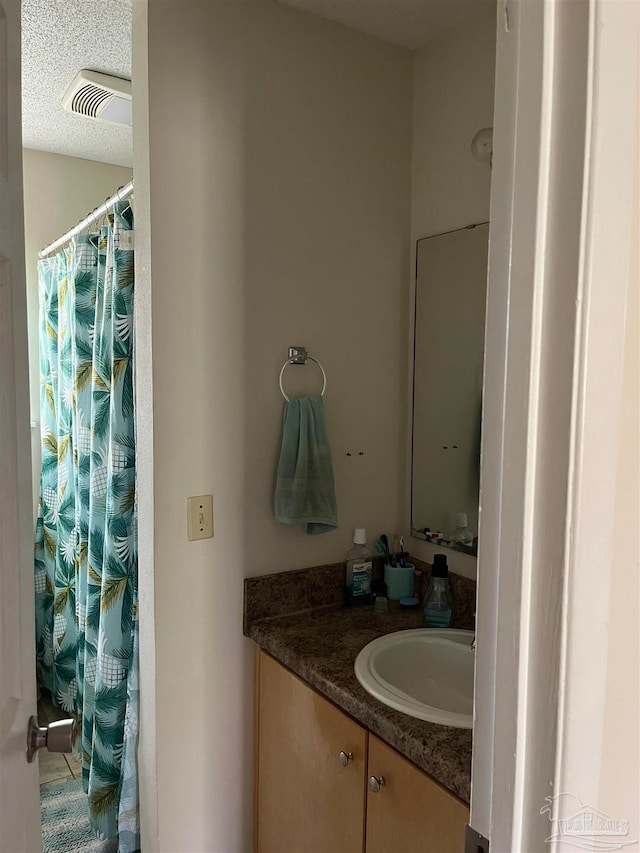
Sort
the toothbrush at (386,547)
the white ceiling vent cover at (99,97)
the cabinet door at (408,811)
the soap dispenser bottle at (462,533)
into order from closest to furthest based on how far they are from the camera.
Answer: the cabinet door at (408,811) → the soap dispenser bottle at (462,533) → the toothbrush at (386,547) → the white ceiling vent cover at (99,97)

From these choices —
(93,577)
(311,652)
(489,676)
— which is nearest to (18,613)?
(489,676)

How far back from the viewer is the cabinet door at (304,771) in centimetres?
133

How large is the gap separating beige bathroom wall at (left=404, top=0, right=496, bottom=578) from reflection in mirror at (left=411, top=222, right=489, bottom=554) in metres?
0.04

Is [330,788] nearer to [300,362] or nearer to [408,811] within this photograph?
[408,811]

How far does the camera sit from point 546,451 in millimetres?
547

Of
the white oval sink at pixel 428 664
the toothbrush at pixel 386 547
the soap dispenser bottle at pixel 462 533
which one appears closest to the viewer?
the white oval sink at pixel 428 664

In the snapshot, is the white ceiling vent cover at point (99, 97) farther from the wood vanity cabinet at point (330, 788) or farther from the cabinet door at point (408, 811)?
the cabinet door at point (408, 811)

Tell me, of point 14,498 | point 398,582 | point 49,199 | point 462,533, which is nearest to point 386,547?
point 398,582

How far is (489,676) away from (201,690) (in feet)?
3.91

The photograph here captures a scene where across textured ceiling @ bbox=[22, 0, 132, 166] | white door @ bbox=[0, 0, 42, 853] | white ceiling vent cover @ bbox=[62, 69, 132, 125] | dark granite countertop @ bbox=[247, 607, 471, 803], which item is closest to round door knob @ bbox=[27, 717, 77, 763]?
white door @ bbox=[0, 0, 42, 853]

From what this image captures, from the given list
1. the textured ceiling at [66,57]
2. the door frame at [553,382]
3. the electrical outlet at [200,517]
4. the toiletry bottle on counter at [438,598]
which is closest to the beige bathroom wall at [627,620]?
the door frame at [553,382]

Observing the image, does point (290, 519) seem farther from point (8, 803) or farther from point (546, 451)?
point (546, 451)

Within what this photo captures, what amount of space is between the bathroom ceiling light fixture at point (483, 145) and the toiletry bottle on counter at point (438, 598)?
3.31ft

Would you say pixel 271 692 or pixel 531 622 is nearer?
pixel 531 622
